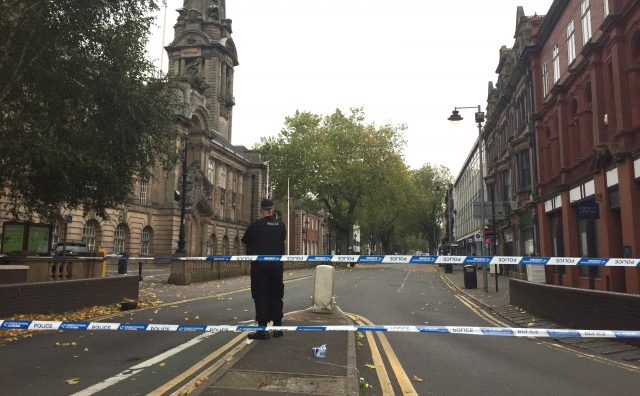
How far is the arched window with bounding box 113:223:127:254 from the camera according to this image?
4088cm

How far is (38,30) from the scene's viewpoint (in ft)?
33.5

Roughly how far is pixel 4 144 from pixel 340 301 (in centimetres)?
1031

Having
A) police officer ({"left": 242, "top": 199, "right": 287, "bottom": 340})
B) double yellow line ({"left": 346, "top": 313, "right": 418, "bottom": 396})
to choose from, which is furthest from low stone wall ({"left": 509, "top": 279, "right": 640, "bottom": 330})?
police officer ({"left": 242, "top": 199, "right": 287, "bottom": 340})

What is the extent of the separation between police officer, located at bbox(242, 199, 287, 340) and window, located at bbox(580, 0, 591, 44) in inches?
653

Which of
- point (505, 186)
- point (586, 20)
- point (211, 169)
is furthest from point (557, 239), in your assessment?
point (211, 169)

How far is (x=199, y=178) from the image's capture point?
4966cm

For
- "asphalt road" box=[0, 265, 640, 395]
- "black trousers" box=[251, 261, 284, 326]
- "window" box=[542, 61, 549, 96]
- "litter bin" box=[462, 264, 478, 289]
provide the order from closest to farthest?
"asphalt road" box=[0, 265, 640, 395], "black trousers" box=[251, 261, 284, 326], "litter bin" box=[462, 264, 478, 289], "window" box=[542, 61, 549, 96]

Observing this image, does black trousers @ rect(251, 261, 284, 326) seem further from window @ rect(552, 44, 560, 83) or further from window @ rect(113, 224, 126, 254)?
window @ rect(113, 224, 126, 254)

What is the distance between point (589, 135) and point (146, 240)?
3816cm

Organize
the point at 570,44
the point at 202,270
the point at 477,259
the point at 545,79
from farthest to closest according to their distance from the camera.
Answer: the point at 545,79 → the point at 202,270 → the point at 570,44 → the point at 477,259

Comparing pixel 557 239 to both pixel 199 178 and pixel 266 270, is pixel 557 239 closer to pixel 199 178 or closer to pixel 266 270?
pixel 266 270

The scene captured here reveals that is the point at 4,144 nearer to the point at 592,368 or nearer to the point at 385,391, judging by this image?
the point at 385,391

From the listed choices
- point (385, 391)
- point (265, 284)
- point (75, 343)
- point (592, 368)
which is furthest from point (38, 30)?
point (592, 368)

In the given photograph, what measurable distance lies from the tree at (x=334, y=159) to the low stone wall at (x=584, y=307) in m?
42.1
